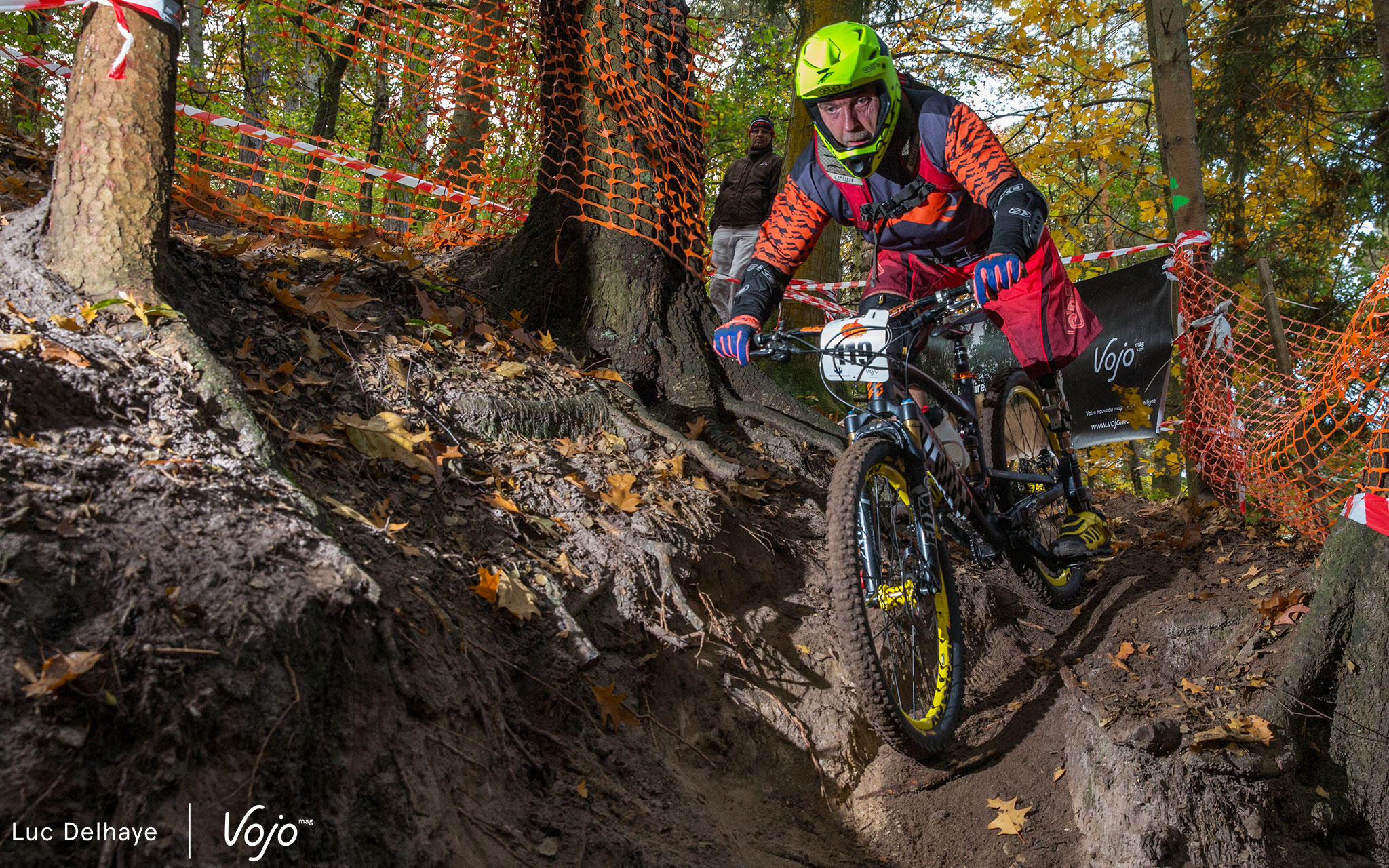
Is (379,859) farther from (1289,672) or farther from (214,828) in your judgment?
(1289,672)

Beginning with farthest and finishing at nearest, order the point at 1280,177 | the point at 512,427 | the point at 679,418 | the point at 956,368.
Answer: the point at 1280,177
the point at 679,418
the point at 956,368
the point at 512,427

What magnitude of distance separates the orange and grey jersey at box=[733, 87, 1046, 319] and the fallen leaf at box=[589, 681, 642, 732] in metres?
1.63

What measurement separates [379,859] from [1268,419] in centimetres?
494

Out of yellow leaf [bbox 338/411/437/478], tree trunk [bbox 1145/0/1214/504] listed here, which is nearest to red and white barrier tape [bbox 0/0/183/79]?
yellow leaf [bbox 338/411/437/478]

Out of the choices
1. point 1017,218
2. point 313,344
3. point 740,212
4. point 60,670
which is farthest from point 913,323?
point 740,212

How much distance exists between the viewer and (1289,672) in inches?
110

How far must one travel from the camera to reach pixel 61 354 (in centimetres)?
223

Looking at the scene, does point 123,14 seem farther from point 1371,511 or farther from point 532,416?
point 1371,511

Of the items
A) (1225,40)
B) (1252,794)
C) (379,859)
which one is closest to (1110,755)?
(1252,794)

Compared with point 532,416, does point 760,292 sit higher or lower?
higher

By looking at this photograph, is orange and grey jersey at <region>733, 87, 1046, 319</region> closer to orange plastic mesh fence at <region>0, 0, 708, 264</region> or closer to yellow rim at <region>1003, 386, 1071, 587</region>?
yellow rim at <region>1003, 386, 1071, 587</region>

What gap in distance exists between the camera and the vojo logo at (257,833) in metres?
1.46

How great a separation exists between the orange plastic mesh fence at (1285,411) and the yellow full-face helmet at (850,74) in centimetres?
216

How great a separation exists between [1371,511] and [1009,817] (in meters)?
1.63
